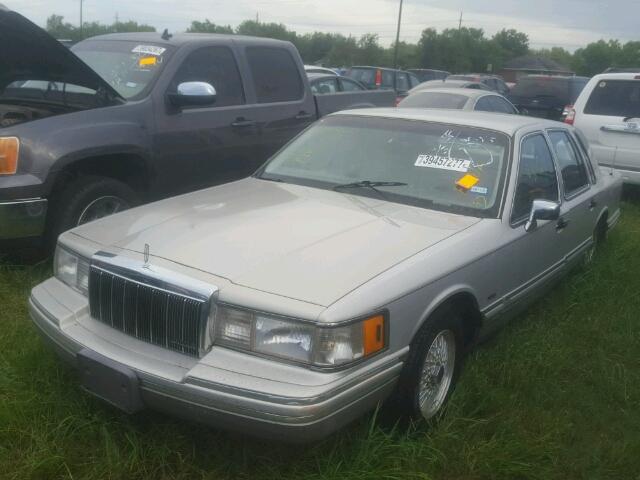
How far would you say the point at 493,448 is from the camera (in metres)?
3.16

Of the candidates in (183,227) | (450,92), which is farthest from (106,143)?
(450,92)

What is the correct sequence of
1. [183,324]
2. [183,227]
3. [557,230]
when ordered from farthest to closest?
[557,230] < [183,227] < [183,324]

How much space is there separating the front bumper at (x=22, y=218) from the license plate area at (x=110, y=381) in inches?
73.0

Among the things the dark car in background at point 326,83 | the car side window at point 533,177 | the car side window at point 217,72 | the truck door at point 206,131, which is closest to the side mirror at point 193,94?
the truck door at point 206,131

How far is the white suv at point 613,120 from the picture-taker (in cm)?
858

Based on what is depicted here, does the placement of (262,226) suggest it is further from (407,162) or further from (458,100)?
(458,100)

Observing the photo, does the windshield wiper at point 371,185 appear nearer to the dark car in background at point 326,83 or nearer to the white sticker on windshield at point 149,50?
the white sticker on windshield at point 149,50

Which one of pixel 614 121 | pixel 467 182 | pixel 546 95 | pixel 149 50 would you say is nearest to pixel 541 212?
pixel 467 182

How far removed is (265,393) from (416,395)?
87cm

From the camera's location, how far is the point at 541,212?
12.5 ft

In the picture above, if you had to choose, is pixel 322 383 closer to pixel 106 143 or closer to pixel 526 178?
pixel 526 178

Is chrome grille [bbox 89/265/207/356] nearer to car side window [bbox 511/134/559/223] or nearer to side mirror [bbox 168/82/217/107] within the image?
car side window [bbox 511/134/559/223]

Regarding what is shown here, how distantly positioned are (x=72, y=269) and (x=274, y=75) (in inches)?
144

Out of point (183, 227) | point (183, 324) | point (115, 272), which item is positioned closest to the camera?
point (183, 324)
